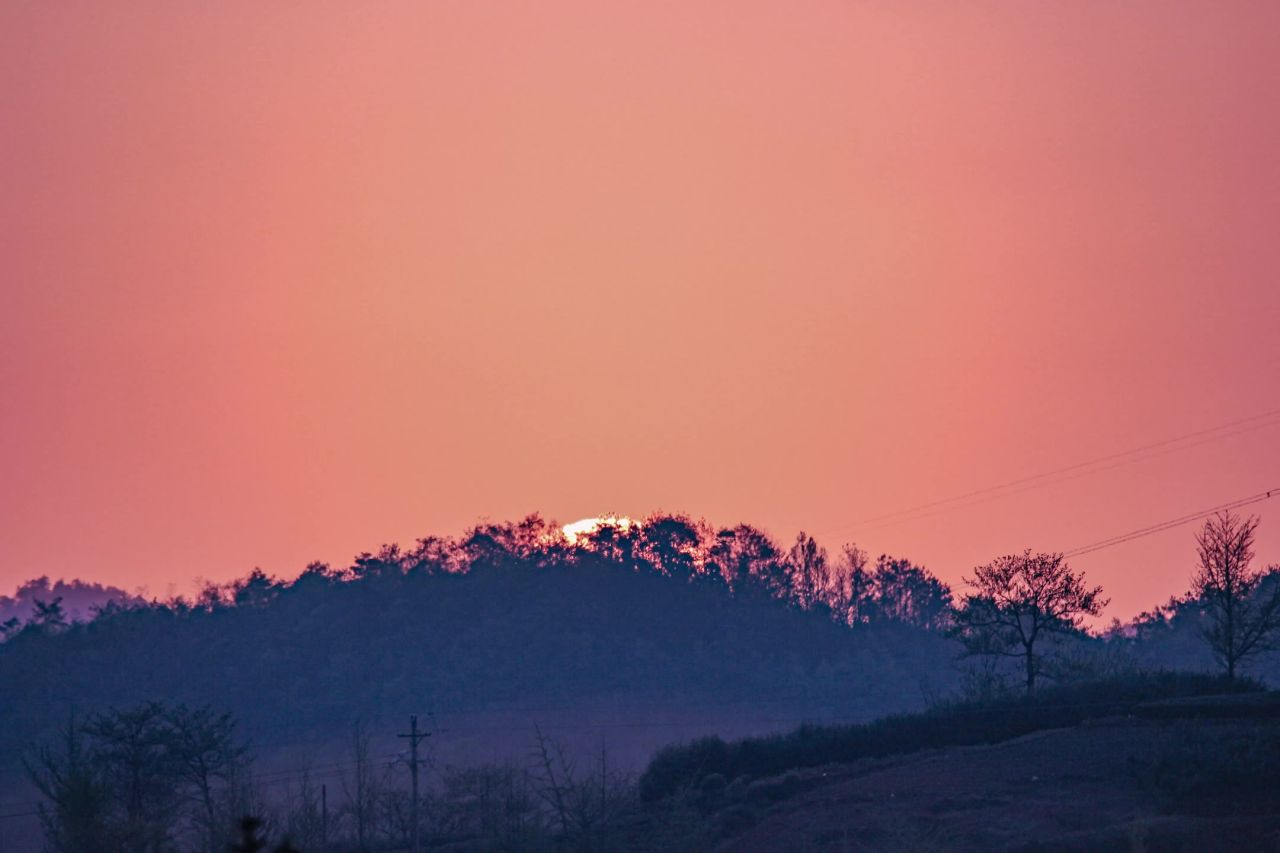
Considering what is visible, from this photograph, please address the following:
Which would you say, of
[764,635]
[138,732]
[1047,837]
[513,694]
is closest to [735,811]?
[1047,837]

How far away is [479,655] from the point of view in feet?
521

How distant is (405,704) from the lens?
493 ft

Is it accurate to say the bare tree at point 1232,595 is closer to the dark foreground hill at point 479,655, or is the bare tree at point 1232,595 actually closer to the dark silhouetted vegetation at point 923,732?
the dark silhouetted vegetation at point 923,732

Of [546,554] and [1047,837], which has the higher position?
[546,554]

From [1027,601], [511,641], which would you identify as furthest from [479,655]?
[1027,601]

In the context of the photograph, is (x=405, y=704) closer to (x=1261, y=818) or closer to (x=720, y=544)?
(x=720, y=544)

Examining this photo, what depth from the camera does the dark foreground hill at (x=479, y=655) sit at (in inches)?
5856

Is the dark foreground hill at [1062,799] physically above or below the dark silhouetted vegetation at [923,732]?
below

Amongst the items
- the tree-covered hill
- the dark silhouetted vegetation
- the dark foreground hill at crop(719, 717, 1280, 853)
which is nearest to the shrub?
the dark foreground hill at crop(719, 717, 1280, 853)

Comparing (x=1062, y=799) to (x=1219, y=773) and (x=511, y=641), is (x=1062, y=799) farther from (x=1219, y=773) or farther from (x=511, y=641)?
(x=511, y=641)

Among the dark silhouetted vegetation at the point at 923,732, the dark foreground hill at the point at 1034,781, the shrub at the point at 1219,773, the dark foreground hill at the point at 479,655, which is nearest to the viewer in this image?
the dark foreground hill at the point at 1034,781

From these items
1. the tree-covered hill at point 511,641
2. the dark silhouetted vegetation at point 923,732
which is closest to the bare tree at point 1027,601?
the dark silhouetted vegetation at point 923,732

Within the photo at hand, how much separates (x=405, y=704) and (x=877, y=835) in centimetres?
9437

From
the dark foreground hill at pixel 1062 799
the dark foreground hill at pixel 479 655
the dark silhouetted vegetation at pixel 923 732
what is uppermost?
the dark foreground hill at pixel 479 655
